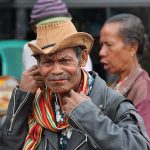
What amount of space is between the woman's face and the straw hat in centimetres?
91

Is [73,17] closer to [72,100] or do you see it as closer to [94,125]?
[72,100]

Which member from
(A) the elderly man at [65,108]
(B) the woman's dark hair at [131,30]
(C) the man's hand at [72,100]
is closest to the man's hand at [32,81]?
(A) the elderly man at [65,108]

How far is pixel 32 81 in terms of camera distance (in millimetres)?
3096

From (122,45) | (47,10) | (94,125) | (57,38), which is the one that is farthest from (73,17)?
(94,125)

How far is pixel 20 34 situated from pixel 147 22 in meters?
1.52

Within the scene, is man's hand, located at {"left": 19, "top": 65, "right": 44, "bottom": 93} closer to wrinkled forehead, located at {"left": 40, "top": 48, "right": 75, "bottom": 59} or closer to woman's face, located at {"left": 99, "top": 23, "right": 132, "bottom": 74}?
wrinkled forehead, located at {"left": 40, "top": 48, "right": 75, "bottom": 59}

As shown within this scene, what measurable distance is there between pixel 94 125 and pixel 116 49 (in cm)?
132

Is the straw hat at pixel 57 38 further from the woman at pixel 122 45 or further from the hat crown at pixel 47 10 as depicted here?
the hat crown at pixel 47 10

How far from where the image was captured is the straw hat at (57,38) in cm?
285

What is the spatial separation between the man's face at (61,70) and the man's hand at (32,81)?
0.17 m

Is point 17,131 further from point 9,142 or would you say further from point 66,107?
point 66,107

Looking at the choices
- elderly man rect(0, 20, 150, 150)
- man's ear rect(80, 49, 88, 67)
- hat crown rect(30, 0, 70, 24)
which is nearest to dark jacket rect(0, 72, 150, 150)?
elderly man rect(0, 20, 150, 150)

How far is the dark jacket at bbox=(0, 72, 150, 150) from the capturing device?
268cm

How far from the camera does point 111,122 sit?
272cm
